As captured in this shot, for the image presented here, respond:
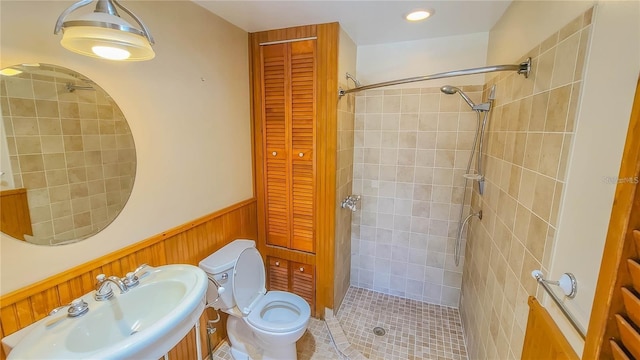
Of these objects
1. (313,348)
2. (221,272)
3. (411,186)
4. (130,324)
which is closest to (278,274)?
(313,348)

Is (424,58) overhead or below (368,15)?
below

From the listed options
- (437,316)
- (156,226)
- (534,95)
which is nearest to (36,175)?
(156,226)

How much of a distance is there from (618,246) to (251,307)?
1.83m

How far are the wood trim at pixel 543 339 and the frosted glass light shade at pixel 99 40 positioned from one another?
1.73 metres

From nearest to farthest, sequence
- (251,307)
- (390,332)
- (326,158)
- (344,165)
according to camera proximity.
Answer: (251,307) < (326,158) < (390,332) < (344,165)

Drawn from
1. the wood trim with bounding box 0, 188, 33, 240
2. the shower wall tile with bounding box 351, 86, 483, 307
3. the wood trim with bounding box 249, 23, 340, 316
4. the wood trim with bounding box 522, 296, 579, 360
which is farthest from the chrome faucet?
the shower wall tile with bounding box 351, 86, 483, 307

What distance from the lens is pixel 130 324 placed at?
116 cm

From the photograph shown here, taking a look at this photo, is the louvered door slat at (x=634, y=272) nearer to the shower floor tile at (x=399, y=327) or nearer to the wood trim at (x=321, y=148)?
the wood trim at (x=321, y=148)

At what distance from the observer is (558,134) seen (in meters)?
0.97

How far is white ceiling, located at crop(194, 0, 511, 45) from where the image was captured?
1590 mm

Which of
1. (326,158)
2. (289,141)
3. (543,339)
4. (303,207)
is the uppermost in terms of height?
(289,141)

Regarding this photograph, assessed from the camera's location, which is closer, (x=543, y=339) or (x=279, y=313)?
(x=543, y=339)

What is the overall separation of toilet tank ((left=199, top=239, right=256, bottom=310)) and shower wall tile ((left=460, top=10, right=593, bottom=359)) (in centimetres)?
155

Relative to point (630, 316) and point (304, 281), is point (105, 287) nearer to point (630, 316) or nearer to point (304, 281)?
point (304, 281)
